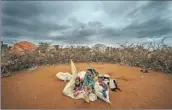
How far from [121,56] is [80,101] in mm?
691

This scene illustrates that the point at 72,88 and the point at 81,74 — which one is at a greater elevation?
the point at 81,74

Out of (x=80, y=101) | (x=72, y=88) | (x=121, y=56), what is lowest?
(x=80, y=101)

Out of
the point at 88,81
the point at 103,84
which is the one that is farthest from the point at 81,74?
the point at 103,84

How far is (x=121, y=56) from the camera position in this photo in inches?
116

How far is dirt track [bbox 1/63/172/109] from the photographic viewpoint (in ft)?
9.02

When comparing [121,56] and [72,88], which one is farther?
[121,56]

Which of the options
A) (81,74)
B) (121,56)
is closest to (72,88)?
(81,74)

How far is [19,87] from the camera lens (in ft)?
9.12

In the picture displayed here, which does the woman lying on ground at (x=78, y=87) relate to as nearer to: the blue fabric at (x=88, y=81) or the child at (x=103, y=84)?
the blue fabric at (x=88, y=81)

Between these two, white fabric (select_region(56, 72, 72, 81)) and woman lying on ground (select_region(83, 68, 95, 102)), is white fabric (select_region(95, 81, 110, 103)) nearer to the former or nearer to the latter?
woman lying on ground (select_region(83, 68, 95, 102))

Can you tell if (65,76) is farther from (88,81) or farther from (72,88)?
(88,81)

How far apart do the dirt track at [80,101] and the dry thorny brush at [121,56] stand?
7 centimetres

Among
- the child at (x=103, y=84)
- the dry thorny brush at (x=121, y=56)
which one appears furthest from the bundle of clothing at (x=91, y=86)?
the dry thorny brush at (x=121, y=56)

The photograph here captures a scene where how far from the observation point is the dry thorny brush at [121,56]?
288 cm
